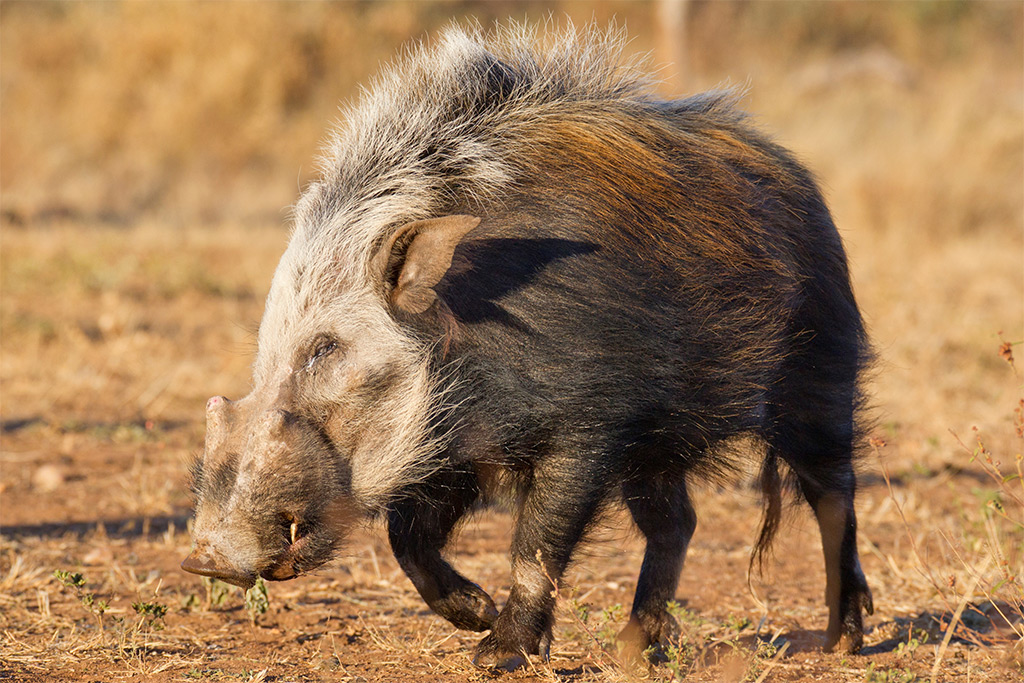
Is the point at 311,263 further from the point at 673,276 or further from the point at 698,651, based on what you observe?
the point at 698,651

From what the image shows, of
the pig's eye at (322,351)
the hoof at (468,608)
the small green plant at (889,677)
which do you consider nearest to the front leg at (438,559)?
the hoof at (468,608)

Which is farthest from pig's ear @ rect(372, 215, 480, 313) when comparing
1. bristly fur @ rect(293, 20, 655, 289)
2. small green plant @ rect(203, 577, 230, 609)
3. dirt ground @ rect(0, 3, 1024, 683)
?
small green plant @ rect(203, 577, 230, 609)

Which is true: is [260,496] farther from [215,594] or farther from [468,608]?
[215,594]

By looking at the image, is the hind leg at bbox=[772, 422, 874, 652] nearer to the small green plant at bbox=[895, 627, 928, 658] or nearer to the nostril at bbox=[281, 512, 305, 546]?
the small green plant at bbox=[895, 627, 928, 658]

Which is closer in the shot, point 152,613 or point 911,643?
point 911,643

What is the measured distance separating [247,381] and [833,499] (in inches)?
74.6

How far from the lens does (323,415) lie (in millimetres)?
3006

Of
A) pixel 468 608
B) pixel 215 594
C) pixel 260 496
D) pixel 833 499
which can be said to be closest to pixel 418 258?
pixel 260 496

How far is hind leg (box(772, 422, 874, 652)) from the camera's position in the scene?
12.0ft

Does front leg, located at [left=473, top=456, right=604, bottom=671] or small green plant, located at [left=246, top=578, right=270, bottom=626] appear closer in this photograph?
front leg, located at [left=473, top=456, right=604, bottom=671]

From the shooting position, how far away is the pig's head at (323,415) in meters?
2.88

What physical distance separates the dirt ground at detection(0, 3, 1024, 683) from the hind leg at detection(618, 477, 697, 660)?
94mm

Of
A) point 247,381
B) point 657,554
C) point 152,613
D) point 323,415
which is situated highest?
point 247,381

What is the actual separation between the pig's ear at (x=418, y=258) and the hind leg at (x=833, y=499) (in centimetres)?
133
